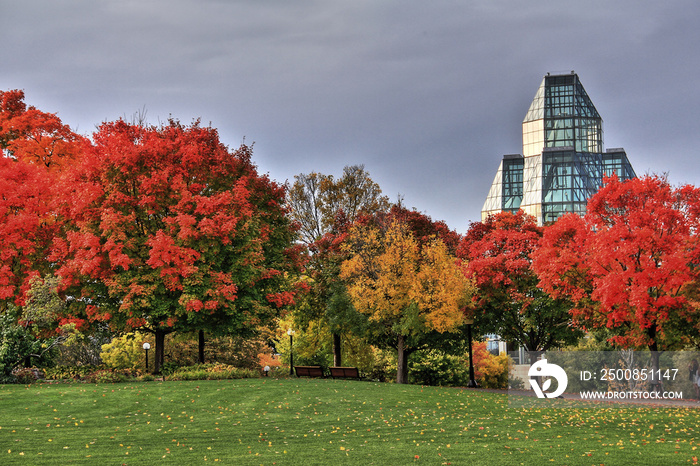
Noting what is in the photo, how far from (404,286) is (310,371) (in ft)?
24.4

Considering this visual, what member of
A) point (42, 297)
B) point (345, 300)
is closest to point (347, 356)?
point (345, 300)

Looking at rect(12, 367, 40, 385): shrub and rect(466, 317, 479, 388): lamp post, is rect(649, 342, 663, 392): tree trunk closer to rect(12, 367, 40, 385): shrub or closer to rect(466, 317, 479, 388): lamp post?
rect(466, 317, 479, 388): lamp post

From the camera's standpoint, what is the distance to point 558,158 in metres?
90.1

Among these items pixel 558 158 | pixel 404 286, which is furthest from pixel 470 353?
pixel 558 158

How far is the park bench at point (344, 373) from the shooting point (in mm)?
29828

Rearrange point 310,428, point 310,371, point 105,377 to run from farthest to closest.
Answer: point 310,371
point 105,377
point 310,428

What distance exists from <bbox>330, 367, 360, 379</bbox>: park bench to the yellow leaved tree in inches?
86.2

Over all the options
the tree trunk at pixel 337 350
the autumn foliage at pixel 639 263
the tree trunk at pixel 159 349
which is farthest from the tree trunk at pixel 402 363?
the tree trunk at pixel 159 349

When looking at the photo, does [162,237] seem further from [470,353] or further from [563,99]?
[563,99]

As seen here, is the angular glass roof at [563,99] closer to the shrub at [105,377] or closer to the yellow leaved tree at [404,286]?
the yellow leaved tree at [404,286]

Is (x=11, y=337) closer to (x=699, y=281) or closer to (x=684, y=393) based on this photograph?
(x=699, y=281)

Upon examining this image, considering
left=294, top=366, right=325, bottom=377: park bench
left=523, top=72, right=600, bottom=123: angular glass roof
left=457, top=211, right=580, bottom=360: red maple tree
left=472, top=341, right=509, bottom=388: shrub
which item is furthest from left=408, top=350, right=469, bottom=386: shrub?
left=523, top=72, right=600, bottom=123: angular glass roof

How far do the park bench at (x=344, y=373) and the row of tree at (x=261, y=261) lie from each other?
6.39 feet

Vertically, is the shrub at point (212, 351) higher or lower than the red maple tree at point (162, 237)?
lower
